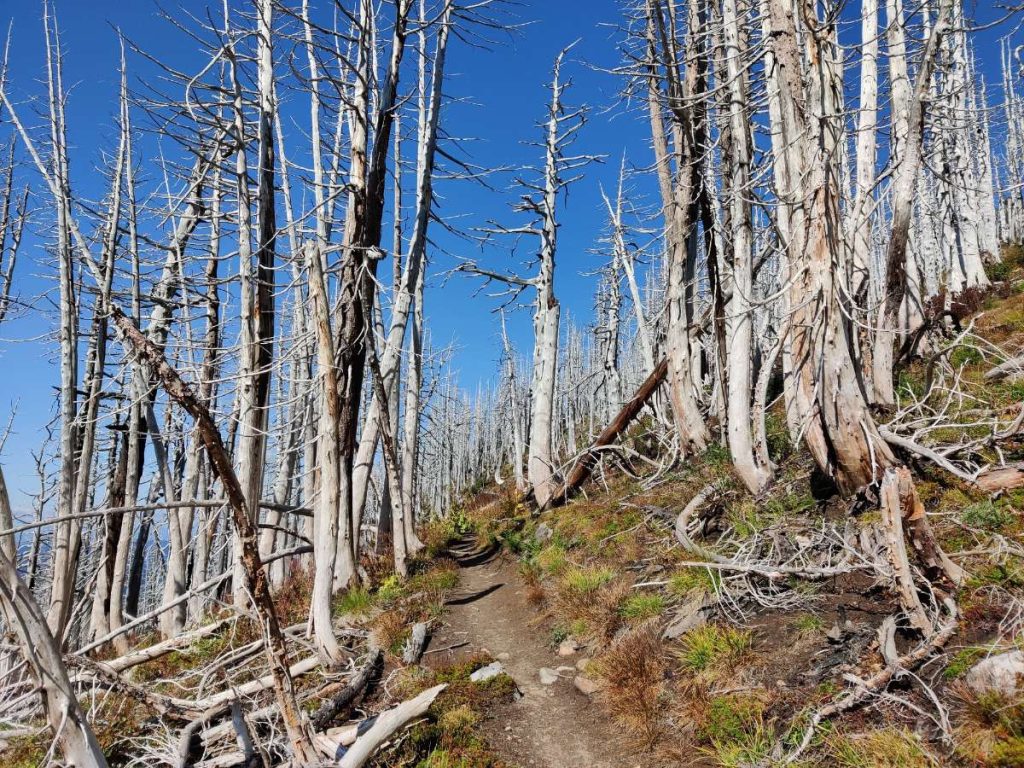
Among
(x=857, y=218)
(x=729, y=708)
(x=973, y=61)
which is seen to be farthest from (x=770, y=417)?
(x=973, y=61)

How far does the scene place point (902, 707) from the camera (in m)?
2.99

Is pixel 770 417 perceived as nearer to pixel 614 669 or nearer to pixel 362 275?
pixel 614 669

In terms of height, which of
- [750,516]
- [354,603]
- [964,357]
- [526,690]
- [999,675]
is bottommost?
[526,690]

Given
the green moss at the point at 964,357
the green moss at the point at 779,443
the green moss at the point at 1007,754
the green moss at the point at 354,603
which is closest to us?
the green moss at the point at 1007,754

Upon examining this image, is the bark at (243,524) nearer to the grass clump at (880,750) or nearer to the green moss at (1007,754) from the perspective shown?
the grass clump at (880,750)

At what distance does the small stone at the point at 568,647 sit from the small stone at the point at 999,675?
141 inches

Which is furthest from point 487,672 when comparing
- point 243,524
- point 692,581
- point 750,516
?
point 243,524

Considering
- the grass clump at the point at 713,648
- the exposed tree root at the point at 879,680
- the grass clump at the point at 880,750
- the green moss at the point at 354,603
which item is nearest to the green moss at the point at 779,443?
the grass clump at the point at 713,648

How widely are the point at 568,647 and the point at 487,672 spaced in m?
0.91

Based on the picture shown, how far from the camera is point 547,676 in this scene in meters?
5.34

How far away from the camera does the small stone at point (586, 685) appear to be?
4.85 metres

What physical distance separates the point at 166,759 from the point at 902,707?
470cm

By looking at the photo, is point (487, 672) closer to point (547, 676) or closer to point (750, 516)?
point (547, 676)

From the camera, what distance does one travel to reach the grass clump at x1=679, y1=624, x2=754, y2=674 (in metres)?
4.06
